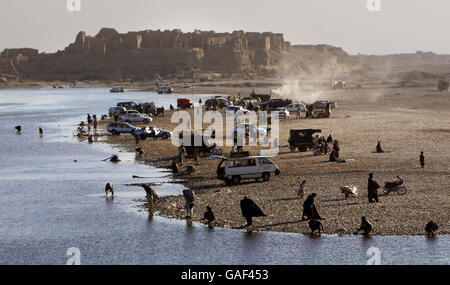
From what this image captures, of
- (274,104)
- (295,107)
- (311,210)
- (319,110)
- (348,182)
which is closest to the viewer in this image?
(311,210)

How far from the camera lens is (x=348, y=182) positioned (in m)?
33.2

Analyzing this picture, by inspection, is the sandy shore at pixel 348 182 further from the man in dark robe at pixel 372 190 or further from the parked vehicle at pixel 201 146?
the parked vehicle at pixel 201 146

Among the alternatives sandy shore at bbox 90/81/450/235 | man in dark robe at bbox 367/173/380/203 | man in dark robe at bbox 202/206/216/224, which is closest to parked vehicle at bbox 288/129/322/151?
sandy shore at bbox 90/81/450/235

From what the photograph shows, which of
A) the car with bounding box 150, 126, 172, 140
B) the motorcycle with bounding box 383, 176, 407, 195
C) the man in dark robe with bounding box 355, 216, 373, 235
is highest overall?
the motorcycle with bounding box 383, 176, 407, 195

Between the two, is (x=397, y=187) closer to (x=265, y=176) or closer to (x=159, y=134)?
(x=265, y=176)

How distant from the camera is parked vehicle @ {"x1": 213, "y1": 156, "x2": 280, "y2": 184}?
33.7 m

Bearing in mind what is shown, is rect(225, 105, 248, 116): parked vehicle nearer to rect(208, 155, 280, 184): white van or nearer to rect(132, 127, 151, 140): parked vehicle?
rect(132, 127, 151, 140): parked vehicle

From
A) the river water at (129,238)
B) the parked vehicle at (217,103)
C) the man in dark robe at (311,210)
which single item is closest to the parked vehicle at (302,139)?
the river water at (129,238)

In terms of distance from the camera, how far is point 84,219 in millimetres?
29047

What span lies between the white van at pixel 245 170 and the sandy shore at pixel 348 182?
0.39 metres

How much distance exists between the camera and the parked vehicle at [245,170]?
33656mm

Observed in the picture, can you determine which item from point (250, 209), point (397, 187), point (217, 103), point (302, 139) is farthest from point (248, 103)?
point (250, 209)
